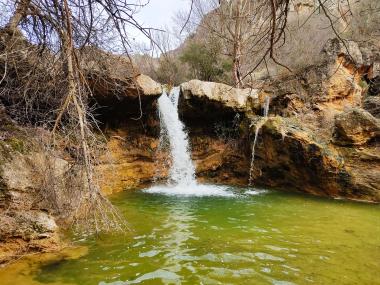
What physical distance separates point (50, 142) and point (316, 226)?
18.0ft

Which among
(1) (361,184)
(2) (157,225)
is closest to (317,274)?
(2) (157,225)

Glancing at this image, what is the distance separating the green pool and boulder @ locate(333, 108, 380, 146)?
2.47 m

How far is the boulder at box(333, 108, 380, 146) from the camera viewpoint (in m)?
10.3

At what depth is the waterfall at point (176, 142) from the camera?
13.3 meters

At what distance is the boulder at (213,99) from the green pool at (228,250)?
4.82 metres

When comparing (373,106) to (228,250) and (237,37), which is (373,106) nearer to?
(237,37)

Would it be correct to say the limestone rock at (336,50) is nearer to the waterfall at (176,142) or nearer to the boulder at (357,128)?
the boulder at (357,128)

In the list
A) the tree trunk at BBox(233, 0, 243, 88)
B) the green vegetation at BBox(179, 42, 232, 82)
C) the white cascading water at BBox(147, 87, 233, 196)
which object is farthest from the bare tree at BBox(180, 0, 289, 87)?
the green vegetation at BBox(179, 42, 232, 82)

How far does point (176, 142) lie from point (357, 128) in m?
6.24

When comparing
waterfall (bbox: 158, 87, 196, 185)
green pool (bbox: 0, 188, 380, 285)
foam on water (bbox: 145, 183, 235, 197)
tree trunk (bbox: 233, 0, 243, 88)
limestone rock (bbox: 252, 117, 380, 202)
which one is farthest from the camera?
waterfall (bbox: 158, 87, 196, 185)

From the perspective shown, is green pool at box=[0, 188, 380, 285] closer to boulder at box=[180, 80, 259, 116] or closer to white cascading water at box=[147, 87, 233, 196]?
white cascading water at box=[147, 87, 233, 196]

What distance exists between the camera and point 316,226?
6.90m

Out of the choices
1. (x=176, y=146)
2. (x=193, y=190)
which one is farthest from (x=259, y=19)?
(x=176, y=146)

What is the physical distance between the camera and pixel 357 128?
10328mm
